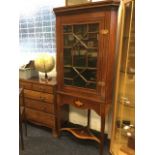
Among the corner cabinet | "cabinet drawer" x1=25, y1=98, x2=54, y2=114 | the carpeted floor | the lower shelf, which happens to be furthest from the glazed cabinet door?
the carpeted floor

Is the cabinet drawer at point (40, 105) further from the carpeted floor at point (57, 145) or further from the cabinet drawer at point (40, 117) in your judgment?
the carpeted floor at point (57, 145)

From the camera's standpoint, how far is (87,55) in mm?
1938

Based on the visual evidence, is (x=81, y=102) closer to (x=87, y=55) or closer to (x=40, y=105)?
(x=87, y=55)

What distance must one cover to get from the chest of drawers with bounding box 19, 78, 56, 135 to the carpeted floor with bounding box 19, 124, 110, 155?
17 cm

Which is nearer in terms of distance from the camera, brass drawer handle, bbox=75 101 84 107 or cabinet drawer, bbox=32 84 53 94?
brass drawer handle, bbox=75 101 84 107

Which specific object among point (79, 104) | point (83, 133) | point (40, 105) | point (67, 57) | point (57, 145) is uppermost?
point (67, 57)

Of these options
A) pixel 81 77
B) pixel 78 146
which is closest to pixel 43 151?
pixel 78 146

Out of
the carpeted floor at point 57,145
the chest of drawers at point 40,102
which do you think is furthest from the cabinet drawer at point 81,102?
the carpeted floor at point 57,145

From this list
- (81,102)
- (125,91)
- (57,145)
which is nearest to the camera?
(125,91)

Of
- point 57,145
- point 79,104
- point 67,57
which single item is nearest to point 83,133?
point 57,145

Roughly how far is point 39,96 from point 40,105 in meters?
0.14

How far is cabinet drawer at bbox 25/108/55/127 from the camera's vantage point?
2.38 metres

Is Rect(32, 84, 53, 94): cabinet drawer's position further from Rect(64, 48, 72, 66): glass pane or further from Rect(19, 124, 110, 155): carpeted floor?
Rect(19, 124, 110, 155): carpeted floor

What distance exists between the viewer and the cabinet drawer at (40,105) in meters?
2.34
